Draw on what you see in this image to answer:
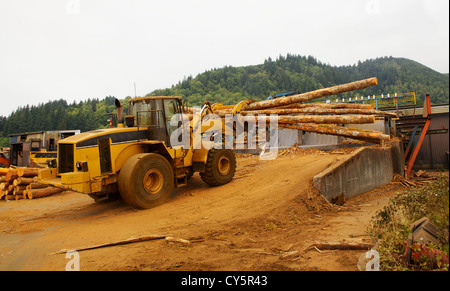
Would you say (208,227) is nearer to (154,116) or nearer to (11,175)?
(154,116)

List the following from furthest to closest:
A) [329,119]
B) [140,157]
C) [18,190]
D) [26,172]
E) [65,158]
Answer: [26,172], [18,190], [329,119], [140,157], [65,158]

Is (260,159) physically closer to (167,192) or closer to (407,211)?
(167,192)

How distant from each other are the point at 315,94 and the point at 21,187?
1218 centimetres

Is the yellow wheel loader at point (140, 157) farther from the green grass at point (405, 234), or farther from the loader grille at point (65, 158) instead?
the green grass at point (405, 234)

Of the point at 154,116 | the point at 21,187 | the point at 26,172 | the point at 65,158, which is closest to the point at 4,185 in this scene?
the point at 21,187

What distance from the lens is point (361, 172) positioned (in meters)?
11.8

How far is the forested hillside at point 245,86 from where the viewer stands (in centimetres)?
6250

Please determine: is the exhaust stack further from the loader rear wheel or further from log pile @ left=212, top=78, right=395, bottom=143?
log pile @ left=212, top=78, right=395, bottom=143

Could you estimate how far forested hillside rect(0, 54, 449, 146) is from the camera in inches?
2461

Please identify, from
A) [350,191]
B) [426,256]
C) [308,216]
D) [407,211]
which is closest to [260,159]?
[350,191]

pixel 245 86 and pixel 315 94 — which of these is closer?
pixel 315 94

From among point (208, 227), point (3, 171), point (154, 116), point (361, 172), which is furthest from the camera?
point (3, 171)

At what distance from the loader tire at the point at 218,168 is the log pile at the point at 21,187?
7281 millimetres

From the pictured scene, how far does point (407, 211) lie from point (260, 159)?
29.9 ft
